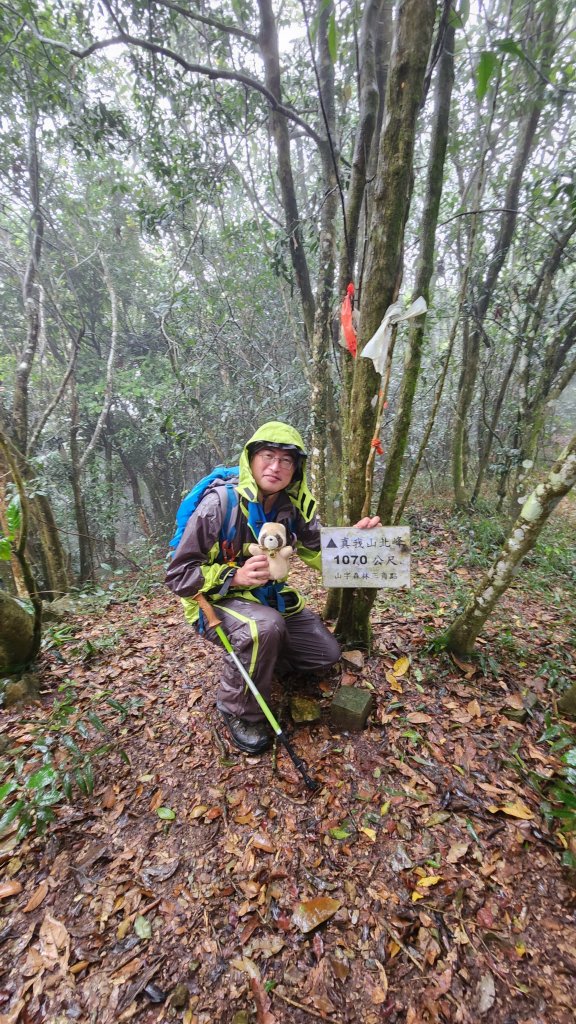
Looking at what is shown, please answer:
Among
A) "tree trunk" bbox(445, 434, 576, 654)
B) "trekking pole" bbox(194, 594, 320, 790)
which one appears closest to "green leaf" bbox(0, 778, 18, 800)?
"trekking pole" bbox(194, 594, 320, 790)

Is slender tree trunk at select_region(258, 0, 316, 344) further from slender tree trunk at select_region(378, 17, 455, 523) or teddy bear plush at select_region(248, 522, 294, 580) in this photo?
teddy bear plush at select_region(248, 522, 294, 580)

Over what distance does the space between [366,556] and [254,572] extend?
71 centimetres

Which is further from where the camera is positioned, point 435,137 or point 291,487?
point 291,487

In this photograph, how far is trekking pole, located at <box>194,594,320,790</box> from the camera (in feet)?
7.79

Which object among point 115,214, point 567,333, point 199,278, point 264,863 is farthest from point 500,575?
point 115,214

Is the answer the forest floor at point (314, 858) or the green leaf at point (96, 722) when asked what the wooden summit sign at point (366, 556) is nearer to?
the forest floor at point (314, 858)

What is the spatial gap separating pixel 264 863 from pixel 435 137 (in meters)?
4.45

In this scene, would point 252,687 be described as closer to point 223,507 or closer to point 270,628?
→ point 270,628

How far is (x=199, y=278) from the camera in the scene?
872 centimetres

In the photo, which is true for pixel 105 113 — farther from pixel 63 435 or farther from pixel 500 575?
pixel 63 435

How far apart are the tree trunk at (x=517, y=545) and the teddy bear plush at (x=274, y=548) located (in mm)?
1397

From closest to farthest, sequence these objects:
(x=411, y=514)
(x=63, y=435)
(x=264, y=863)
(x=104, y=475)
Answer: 1. (x=264, y=863)
2. (x=411, y=514)
3. (x=63, y=435)
4. (x=104, y=475)

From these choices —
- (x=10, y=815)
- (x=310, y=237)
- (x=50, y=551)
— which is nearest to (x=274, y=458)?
(x=10, y=815)

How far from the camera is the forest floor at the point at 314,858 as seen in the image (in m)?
1.62
